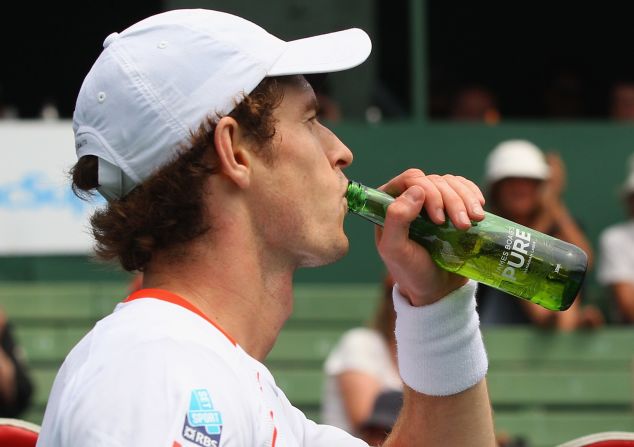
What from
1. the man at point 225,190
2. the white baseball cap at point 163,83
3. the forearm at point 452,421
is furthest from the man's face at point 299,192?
the forearm at point 452,421

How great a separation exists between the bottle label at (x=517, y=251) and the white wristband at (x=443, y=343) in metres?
0.09

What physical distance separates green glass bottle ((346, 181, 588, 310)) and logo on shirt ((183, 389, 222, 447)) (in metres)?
0.62

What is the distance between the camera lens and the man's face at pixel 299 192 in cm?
200

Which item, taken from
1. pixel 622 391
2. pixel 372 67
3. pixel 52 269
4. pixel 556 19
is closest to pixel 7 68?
pixel 52 269

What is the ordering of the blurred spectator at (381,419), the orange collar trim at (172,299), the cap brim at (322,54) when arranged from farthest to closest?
the blurred spectator at (381,419) → the cap brim at (322,54) → the orange collar trim at (172,299)

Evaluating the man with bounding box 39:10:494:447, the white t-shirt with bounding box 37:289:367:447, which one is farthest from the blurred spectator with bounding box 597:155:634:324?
the white t-shirt with bounding box 37:289:367:447

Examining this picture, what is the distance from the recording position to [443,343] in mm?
2158

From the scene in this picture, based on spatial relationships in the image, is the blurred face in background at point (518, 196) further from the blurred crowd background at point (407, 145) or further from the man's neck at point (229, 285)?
the man's neck at point (229, 285)

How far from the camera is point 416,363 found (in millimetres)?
2201

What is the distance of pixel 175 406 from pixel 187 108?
0.50 meters

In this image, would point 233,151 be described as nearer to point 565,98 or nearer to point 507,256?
point 507,256

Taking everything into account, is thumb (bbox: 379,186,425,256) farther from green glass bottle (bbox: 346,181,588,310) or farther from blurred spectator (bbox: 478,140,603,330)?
blurred spectator (bbox: 478,140,603,330)

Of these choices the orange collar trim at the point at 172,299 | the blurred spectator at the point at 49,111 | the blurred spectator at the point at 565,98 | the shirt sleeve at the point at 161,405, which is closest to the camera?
the shirt sleeve at the point at 161,405

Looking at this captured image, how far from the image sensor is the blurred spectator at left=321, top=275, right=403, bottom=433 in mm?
4766
